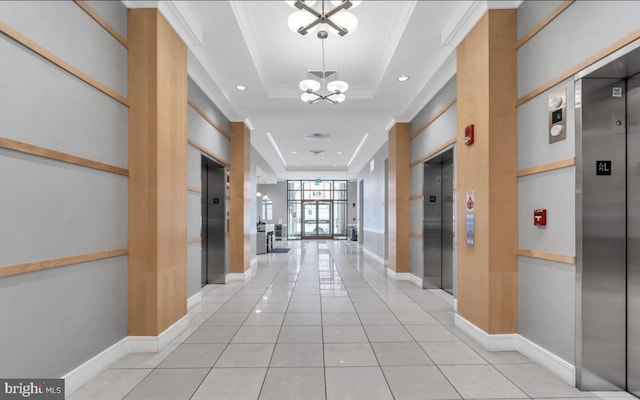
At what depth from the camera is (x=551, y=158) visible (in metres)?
3.23

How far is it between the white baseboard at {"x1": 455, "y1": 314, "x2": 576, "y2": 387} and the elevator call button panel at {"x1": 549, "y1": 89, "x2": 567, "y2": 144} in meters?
2.07

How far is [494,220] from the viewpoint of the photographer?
12.2ft

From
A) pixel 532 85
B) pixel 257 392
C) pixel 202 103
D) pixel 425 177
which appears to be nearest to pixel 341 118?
pixel 425 177

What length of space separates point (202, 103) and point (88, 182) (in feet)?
10.7

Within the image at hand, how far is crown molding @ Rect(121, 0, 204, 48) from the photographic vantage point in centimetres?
369

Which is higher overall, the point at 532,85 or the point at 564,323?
the point at 532,85

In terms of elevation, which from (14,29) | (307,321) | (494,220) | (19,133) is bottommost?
(307,321)

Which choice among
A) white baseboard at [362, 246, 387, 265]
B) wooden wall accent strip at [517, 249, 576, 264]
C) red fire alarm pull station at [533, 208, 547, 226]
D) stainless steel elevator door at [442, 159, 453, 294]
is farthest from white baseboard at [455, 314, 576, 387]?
white baseboard at [362, 246, 387, 265]

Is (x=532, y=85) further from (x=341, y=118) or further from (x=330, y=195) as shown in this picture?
(x=330, y=195)

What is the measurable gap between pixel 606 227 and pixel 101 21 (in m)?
4.99

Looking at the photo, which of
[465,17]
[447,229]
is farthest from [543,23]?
[447,229]

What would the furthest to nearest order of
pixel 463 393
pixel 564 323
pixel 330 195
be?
1. pixel 330 195
2. pixel 564 323
3. pixel 463 393

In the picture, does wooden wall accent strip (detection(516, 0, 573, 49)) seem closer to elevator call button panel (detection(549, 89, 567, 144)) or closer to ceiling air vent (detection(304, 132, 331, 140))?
elevator call button panel (detection(549, 89, 567, 144))

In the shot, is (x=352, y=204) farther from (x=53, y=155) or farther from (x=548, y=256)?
(x=53, y=155)
